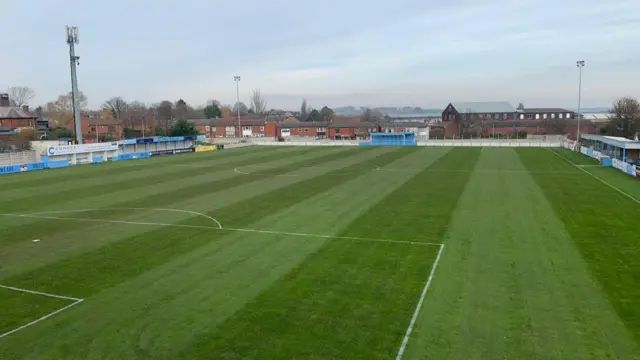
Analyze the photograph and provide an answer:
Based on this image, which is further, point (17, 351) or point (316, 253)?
point (316, 253)

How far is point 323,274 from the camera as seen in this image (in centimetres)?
1453

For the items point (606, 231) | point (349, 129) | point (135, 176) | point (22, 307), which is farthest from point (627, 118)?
point (22, 307)

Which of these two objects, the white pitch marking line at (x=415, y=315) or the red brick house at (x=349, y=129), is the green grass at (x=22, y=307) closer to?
the white pitch marking line at (x=415, y=315)

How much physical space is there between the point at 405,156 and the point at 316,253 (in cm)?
4111

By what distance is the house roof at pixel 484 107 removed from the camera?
145125mm

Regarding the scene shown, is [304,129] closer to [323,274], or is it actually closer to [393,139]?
[393,139]

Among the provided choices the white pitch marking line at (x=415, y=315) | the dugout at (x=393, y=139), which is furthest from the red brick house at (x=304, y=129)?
the white pitch marking line at (x=415, y=315)

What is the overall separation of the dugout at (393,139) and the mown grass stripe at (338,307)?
58985 mm

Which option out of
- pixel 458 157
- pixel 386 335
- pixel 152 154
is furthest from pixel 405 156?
pixel 386 335

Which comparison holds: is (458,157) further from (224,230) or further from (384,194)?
(224,230)

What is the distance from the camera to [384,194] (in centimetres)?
2866

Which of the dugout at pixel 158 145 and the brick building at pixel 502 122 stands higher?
the brick building at pixel 502 122

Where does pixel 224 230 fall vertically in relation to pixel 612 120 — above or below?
below

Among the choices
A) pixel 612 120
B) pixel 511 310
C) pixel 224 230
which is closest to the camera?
pixel 511 310
